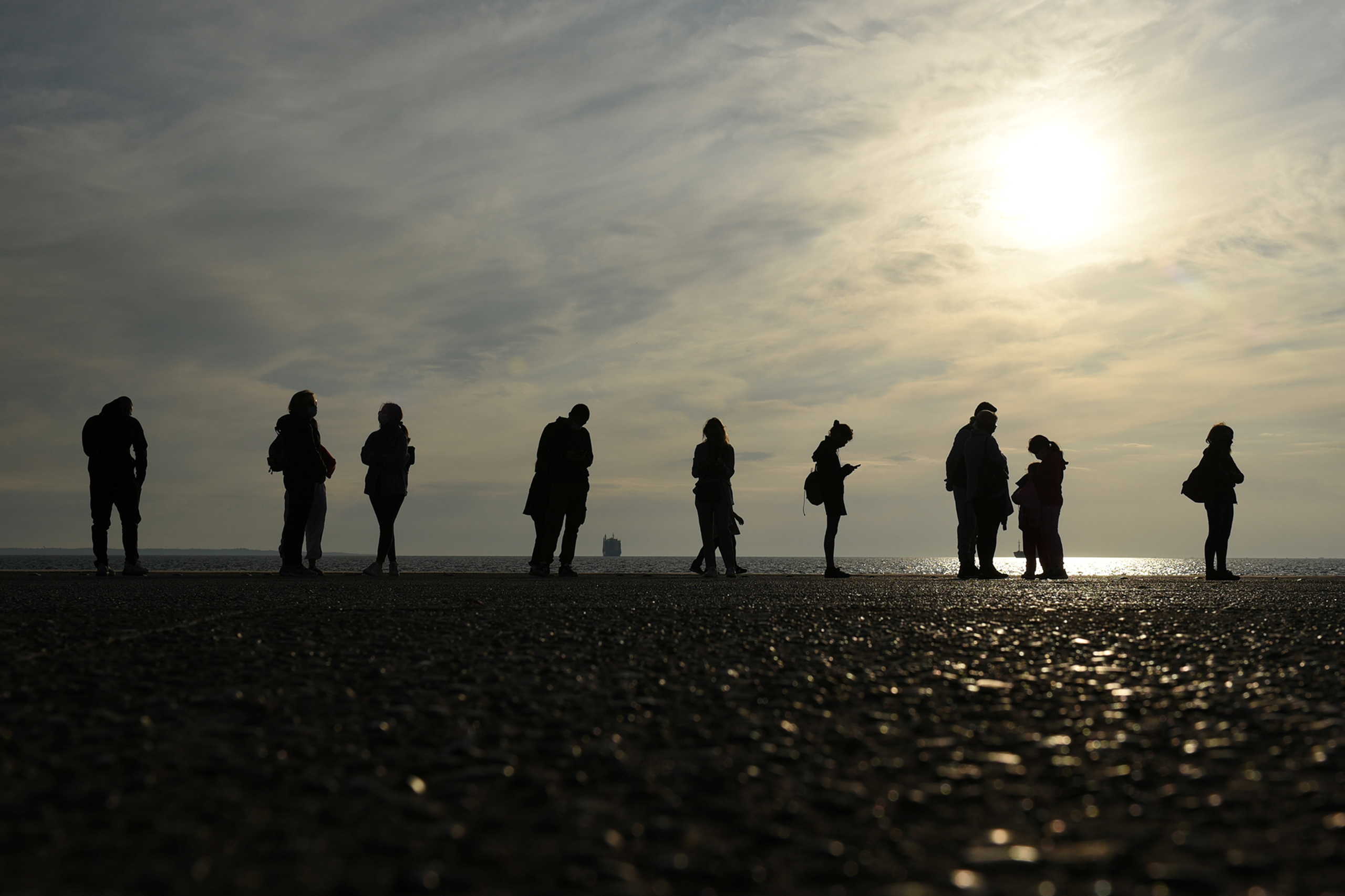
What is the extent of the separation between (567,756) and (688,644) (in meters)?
Result: 2.47

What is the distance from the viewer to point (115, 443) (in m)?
12.6

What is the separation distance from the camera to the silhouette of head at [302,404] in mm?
12844

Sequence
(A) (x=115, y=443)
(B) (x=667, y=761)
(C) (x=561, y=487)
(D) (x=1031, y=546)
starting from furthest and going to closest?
(D) (x=1031, y=546)
(C) (x=561, y=487)
(A) (x=115, y=443)
(B) (x=667, y=761)

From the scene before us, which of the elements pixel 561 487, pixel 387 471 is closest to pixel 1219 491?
pixel 561 487

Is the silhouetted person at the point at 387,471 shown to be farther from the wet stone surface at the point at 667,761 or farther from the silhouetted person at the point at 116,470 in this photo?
the wet stone surface at the point at 667,761

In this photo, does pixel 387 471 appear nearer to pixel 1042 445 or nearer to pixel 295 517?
pixel 295 517

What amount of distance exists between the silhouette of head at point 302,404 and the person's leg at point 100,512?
214 cm

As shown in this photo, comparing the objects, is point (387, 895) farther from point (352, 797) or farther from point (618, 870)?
point (352, 797)

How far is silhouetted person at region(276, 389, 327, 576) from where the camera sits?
12867 millimetres

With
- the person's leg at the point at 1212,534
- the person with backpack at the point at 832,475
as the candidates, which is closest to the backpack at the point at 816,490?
the person with backpack at the point at 832,475

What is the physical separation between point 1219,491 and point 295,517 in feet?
37.1

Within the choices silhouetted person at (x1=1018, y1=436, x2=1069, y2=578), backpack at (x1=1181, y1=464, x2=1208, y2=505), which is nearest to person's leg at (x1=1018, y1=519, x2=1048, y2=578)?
silhouetted person at (x1=1018, y1=436, x2=1069, y2=578)

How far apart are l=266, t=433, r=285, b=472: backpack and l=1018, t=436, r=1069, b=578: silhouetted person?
9473 mm

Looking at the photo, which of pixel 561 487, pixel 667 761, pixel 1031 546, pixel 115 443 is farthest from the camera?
pixel 1031 546
